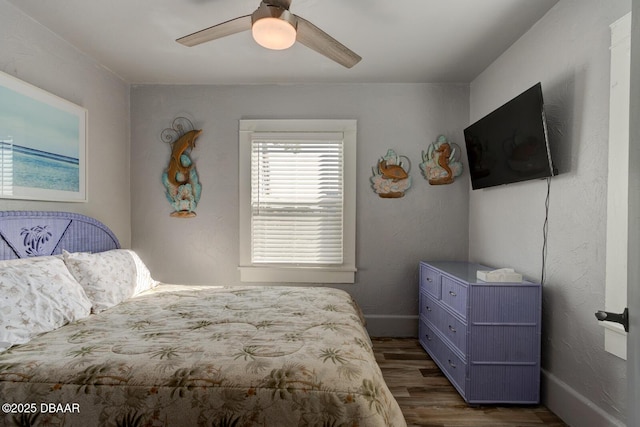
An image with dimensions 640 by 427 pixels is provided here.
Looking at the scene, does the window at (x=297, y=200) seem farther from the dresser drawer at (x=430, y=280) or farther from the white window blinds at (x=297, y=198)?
the dresser drawer at (x=430, y=280)

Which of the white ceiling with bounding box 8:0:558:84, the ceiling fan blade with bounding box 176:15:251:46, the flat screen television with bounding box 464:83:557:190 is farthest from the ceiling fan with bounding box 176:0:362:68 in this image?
the flat screen television with bounding box 464:83:557:190

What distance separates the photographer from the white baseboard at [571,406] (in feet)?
6.40

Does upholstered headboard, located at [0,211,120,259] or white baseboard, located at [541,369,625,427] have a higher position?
upholstered headboard, located at [0,211,120,259]

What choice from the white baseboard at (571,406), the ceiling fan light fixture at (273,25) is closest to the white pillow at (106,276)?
the ceiling fan light fixture at (273,25)

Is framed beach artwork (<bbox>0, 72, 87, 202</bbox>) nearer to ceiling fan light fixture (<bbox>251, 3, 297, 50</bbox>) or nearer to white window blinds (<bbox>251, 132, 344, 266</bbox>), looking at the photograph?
white window blinds (<bbox>251, 132, 344, 266</bbox>)

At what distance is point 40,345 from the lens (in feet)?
5.64

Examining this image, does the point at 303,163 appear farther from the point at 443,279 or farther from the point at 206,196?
the point at 443,279

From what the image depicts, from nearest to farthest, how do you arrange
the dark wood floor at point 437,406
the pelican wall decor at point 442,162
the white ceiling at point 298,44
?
1. the dark wood floor at point 437,406
2. the white ceiling at point 298,44
3. the pelican wall decor at point 442,162

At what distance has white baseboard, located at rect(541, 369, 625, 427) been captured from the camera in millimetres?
1952

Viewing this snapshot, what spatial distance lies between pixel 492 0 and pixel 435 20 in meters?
0.36

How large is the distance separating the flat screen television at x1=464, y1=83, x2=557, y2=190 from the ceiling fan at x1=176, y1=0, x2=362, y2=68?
45.9 inches

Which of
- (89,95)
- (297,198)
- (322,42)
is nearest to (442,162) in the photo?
Result: (297,198)

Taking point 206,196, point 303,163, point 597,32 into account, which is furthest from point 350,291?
point 597,32

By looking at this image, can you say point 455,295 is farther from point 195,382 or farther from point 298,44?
point 298,44
